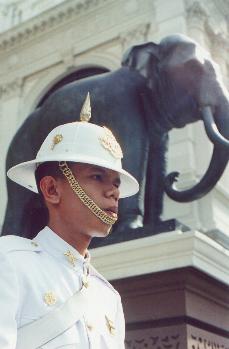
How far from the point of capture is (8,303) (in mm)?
1199

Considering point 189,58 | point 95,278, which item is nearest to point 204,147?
point 189,58

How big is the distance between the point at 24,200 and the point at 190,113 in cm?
130

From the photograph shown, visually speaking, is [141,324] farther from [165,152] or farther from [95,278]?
[165,152]

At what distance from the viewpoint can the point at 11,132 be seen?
13875mm

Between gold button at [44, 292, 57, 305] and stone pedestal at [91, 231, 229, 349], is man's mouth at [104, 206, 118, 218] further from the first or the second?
stone pedestal at [91, 231, 229, 349]

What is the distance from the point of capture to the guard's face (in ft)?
4.82

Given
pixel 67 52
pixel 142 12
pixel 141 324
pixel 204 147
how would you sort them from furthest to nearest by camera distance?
pixel 67 52
pixel 142 12
pixel 204 147
pixel 141 324

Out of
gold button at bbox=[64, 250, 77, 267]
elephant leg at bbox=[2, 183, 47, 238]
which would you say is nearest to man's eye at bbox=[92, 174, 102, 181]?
gold button at bbox=[64, 250, 77, 267]

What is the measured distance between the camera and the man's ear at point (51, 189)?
1.50 metres

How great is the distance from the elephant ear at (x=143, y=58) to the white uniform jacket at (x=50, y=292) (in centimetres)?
257

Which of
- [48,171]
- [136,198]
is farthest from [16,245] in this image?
[136,198]

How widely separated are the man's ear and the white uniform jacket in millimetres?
89

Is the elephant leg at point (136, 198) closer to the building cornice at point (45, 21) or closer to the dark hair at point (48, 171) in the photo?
the dark hair at point (48, 171)

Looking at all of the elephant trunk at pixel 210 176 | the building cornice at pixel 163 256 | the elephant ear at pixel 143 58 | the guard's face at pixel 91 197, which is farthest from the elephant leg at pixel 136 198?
the guard's face at pixel 91 197
